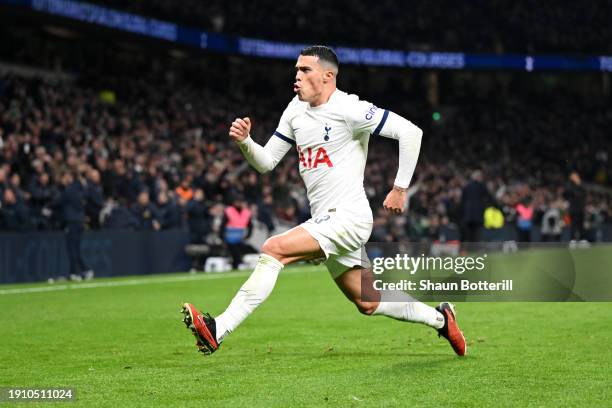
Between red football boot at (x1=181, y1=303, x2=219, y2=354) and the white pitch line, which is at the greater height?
red football boot at (x1=181, y1=303, x2=219, y2=354)

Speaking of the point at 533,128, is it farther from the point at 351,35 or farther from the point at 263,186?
the point at 263,186

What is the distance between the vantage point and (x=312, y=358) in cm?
816

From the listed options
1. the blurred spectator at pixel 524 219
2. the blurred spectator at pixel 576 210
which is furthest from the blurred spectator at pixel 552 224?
the blurred spectator at pixel 576 210

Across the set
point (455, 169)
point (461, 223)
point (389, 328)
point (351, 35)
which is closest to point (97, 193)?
point (461, 223)

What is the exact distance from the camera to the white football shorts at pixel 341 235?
7293mm

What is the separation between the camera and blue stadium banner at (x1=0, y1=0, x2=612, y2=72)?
101 ft

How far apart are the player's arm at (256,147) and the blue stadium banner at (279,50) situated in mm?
21166

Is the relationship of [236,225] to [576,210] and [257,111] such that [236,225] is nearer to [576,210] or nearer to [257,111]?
[576,210]

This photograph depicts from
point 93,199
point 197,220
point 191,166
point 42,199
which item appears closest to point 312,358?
point 93,199

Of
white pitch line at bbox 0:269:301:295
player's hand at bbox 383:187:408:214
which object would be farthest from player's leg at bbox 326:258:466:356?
white pitch line at bbox 0:269:301:295

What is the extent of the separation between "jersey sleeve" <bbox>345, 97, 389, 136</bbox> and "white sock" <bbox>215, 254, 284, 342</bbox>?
3.78ft

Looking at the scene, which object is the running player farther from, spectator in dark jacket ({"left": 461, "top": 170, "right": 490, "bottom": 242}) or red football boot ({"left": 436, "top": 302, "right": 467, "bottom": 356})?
spectator in dark jacket ({"left": 461, "top": 170, "right": 490, "bottom": 242})

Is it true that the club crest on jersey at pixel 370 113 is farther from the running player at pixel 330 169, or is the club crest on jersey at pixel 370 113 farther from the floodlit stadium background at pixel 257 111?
the floodlit stadium background at pixel 257 111

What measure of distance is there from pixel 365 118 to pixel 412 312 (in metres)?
1.55
